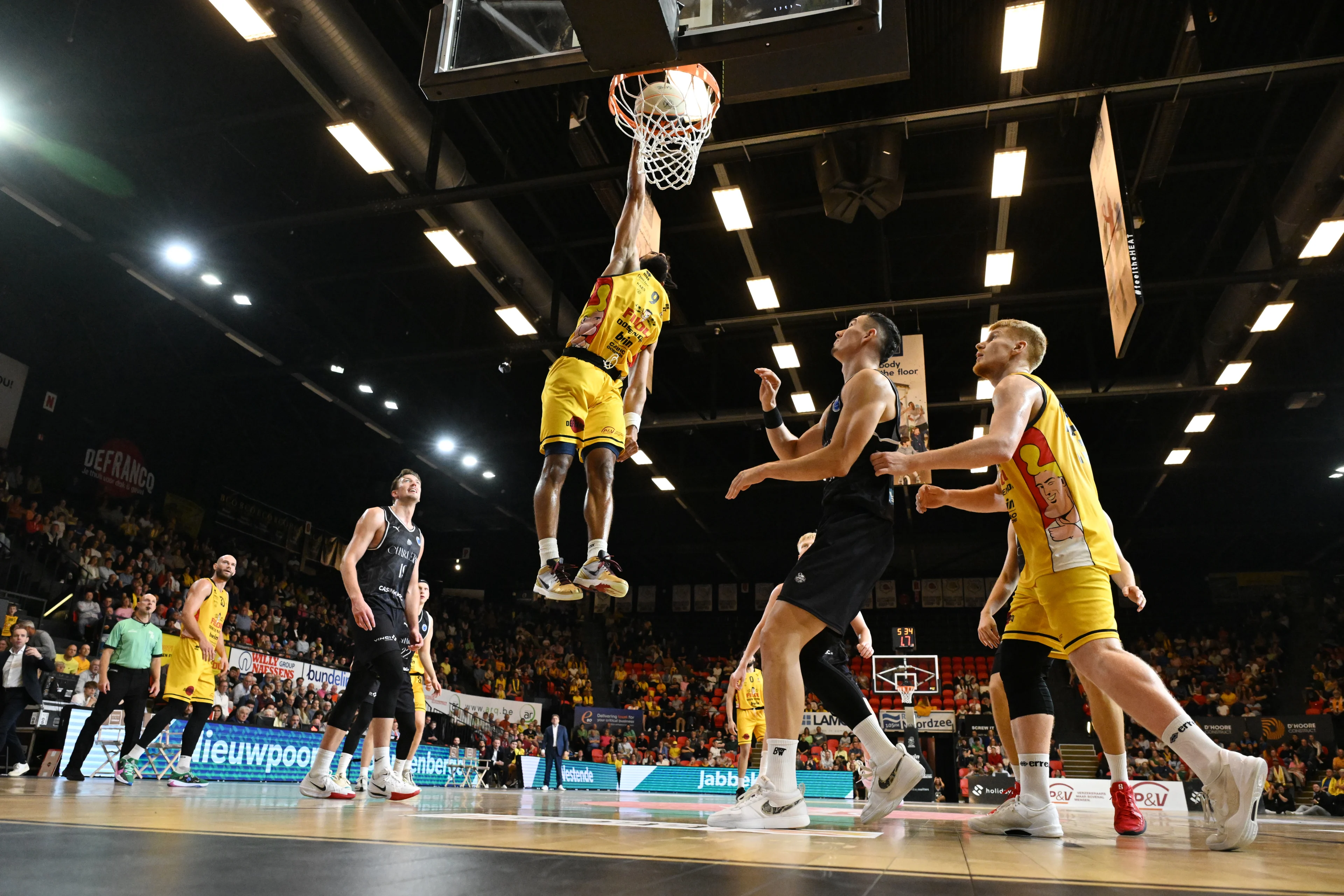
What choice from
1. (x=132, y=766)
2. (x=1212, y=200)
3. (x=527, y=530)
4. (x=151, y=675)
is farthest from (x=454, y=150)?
(x=527, y=530)

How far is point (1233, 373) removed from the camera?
13.3 meters

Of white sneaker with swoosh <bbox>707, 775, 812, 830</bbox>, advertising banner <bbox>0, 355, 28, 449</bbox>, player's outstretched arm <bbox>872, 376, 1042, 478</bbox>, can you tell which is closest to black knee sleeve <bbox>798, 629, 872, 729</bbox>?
white sneaker with swoosh <bbox>707, 775, 812, 830</bbox>

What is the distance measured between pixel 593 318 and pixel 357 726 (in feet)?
12.2

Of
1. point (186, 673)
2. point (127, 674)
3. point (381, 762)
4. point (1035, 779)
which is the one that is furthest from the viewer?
point (186, 673)

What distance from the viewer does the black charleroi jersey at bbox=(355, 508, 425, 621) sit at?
5.93 m

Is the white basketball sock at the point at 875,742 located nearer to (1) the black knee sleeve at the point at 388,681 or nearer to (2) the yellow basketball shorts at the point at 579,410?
(2) the yellow basketball shorts at the point at 579,410

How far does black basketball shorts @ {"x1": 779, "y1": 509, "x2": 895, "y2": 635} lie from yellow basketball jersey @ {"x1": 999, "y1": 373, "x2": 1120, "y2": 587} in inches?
23.3

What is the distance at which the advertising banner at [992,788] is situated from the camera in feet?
40.8

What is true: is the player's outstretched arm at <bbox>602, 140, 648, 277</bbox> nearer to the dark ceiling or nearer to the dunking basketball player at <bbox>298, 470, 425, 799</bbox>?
the dunking basketball player at <bbox>298, 470, 425, 799</bbox>

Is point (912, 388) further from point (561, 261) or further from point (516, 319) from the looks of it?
point (516, 319)

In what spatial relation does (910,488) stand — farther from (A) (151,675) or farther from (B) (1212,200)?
(A) (151,675)

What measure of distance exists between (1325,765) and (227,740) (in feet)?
68.9

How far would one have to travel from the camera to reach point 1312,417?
18.1 metres

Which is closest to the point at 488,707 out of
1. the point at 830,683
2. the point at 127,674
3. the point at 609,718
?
the point at 609,718
